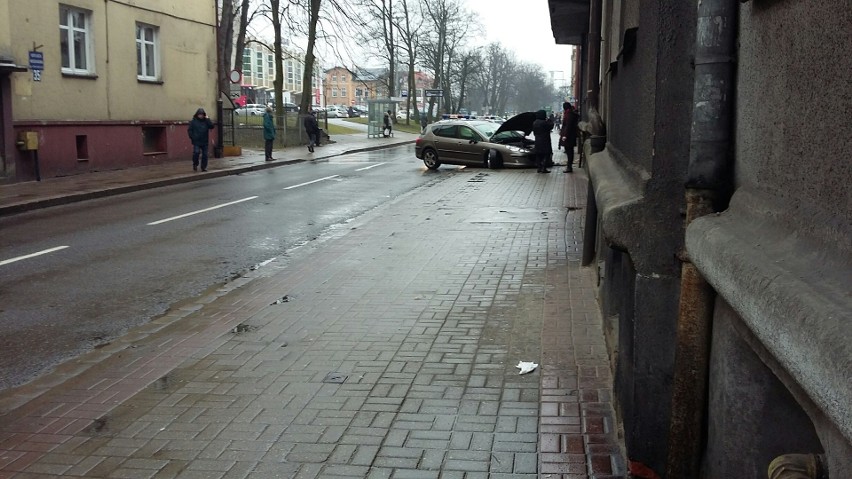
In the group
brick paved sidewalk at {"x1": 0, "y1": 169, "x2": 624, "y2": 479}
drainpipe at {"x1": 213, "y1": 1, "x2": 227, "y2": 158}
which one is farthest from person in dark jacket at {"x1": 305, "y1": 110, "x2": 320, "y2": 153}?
brick paved sidewalk at {"x1": 0, "y1": 169, "x2": 624, "y2": 479}

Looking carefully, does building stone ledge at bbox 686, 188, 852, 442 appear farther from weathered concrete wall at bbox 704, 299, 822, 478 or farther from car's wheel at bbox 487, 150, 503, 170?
car's wheel at bbox 487, 150, 503, 170

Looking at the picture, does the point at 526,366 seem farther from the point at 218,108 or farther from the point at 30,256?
the point at 218,108

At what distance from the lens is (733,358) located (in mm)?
2889

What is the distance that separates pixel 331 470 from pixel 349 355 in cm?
195

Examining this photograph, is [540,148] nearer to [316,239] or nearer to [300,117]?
[316,239]

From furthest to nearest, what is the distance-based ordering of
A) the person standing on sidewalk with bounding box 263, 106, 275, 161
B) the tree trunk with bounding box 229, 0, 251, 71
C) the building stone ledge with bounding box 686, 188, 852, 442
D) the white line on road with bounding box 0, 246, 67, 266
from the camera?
the tree trunk with bounding box 229, 0, 251, 71 → the person standing on sidewalk with bounding box 263, 106, 275, 161 → the white line on road with bounding box 0, 246, 67, 266 → the building stone ledge with bounding box 686, 188, 852, 442

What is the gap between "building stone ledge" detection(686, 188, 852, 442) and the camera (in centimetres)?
165

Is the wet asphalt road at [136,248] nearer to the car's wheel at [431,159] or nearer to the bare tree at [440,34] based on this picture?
the car's wheel at [431,159]

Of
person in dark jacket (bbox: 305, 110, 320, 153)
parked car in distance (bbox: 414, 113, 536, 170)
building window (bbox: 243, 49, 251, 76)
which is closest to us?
parked car in distance (bbox: 414, 113, 536, 170)

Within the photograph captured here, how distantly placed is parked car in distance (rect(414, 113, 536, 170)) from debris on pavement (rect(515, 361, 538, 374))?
63.6 ft

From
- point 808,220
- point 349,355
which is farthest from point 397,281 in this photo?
point 808,220

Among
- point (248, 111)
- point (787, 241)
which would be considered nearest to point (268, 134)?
point (787, 241)

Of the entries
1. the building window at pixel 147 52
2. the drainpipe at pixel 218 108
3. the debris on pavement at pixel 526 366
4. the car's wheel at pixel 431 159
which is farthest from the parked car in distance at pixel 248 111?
the debris on pavement at pixel 526 366

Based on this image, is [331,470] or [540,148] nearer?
[331,470]
